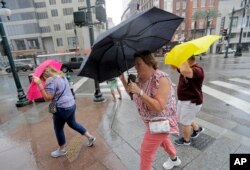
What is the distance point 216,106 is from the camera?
18.4 feet

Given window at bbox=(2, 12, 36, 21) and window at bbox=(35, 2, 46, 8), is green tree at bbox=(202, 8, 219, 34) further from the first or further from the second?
window at bbox=(2, 12, 36, 21)

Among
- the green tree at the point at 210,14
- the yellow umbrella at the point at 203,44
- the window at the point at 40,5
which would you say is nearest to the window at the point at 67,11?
the window at the point at 40,5

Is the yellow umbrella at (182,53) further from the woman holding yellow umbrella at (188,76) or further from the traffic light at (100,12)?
the traffic light at (100,12)

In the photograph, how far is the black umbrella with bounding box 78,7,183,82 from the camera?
1699 mm

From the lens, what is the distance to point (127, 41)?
2000 millimetres

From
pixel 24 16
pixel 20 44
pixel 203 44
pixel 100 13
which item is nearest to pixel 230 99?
pixel 203 44

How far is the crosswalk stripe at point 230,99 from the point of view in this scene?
5.34 m

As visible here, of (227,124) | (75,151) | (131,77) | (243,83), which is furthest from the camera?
(243,83)

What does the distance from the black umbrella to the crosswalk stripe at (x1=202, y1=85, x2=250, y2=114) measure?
4.39 m

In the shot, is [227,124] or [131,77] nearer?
[131,77]

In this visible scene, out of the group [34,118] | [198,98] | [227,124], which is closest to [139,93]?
[198,98]

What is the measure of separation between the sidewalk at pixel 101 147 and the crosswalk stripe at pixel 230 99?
2176mm

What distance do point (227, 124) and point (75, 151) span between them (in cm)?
350

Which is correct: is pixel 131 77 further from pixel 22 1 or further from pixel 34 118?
pixel 22 1
